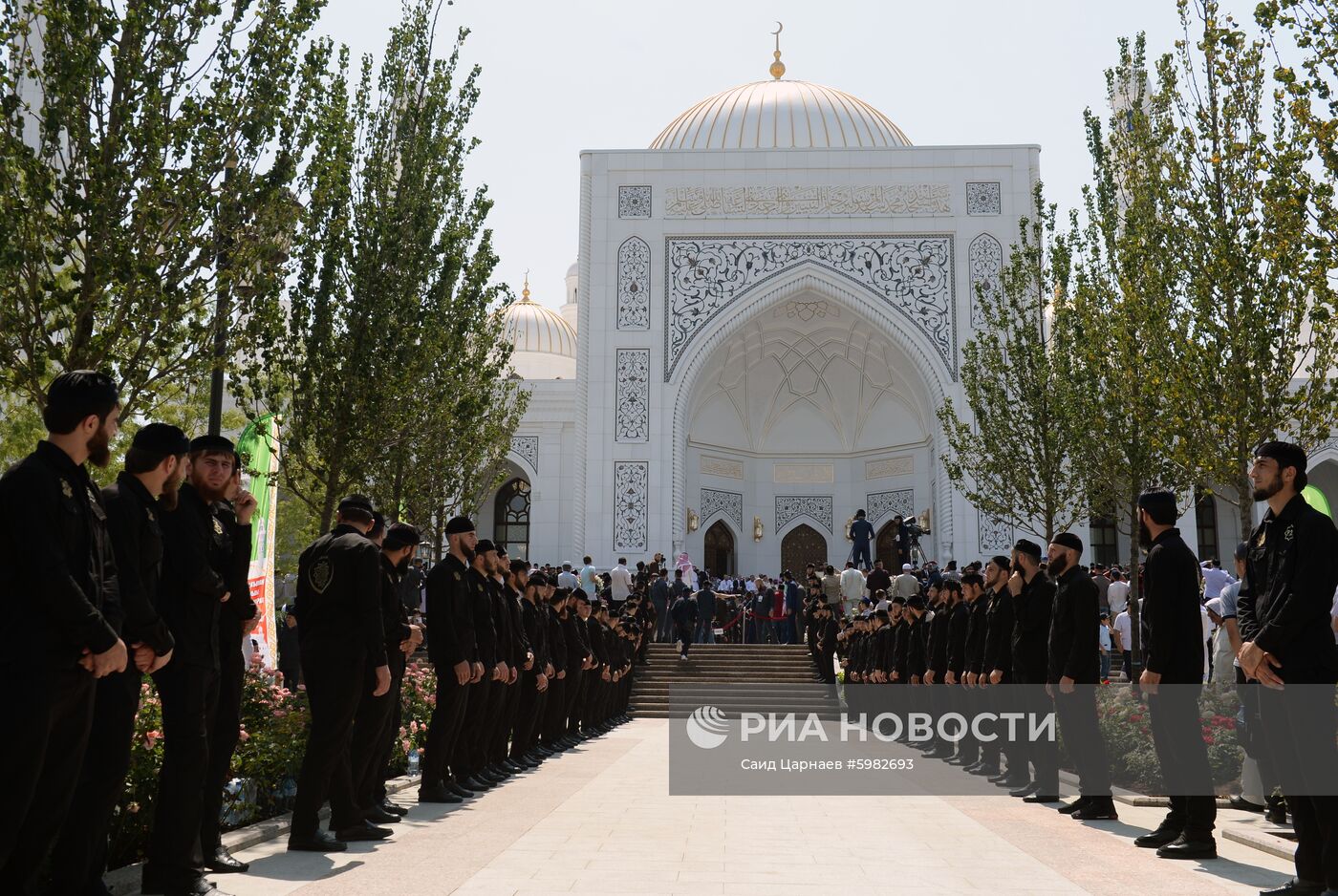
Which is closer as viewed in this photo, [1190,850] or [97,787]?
[97,787]

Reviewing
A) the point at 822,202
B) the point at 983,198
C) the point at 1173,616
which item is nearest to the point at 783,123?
the point at 822,202

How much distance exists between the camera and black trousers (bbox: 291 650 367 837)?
4828mm

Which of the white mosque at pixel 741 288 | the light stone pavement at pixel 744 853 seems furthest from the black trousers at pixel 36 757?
the white mosque at pixel 741 288

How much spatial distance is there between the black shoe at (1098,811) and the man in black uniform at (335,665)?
137 inches

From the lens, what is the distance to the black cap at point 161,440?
148 inches

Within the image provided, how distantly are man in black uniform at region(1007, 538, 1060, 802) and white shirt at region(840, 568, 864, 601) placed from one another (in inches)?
470

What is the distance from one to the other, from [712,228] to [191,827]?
2035 centimetres

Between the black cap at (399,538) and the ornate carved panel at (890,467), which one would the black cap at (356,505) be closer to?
the black cap at (399,538)

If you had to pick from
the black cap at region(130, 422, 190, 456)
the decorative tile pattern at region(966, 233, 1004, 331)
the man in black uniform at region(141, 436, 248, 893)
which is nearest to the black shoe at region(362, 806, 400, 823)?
the man in black uniform at region(141, 436, 248, 893)

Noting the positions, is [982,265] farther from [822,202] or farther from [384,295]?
[384,295]

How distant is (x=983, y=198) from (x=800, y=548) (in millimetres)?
8504

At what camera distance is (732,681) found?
17.7 metres

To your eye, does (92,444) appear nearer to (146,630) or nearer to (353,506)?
(146,630)

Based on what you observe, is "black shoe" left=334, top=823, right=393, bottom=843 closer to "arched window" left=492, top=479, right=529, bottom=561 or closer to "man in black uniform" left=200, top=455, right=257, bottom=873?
"man in black uniform" left=200, top=455, right=257, bottom=873
